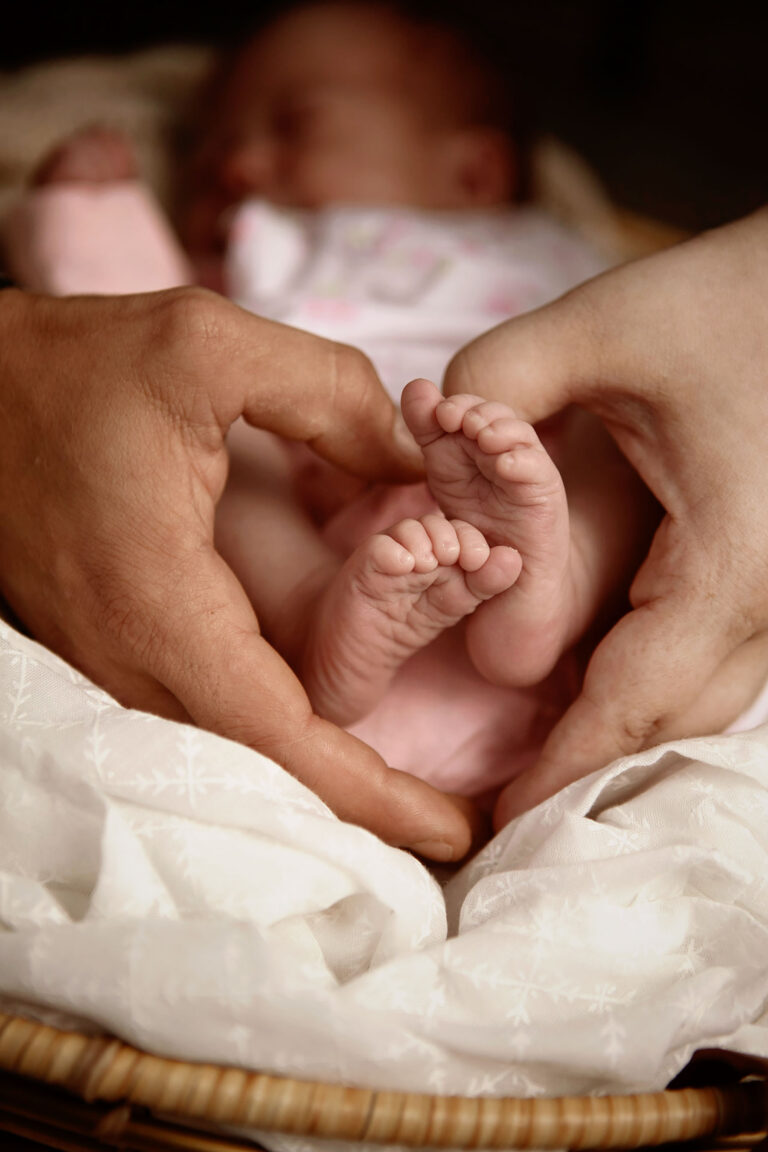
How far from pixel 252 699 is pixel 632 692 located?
0.29 meters

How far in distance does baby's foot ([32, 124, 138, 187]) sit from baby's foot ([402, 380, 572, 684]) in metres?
0.84

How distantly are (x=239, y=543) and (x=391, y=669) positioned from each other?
20cm

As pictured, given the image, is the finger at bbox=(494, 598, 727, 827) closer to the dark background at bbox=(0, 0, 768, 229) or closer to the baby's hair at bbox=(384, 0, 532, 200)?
the baby's hair at bbox=(384, 0, 532, 200)

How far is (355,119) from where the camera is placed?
155cm

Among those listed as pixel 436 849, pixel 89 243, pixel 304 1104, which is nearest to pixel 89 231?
pixel 89 243

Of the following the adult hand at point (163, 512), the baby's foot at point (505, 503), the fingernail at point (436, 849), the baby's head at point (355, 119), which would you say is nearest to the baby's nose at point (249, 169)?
the baby's head at point (355, 119)

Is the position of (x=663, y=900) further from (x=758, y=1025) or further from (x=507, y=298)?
(x=507, y=298)

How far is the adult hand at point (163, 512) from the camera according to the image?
0.72 meters

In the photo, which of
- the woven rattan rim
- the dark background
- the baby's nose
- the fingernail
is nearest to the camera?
the woven rattan rim

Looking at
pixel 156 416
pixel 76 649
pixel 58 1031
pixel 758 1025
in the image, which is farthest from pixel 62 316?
pixel 758 1025

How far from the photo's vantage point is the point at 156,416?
0.73 metres

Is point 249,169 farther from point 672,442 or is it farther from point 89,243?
point 672,442

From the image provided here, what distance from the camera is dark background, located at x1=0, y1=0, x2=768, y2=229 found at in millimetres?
2117

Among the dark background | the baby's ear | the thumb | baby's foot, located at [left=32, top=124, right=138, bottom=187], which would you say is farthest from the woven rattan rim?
the dark background
